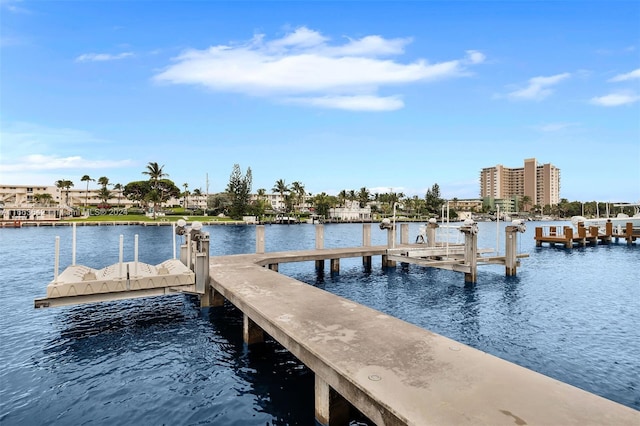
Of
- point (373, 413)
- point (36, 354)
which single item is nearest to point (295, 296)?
point (373, 413)

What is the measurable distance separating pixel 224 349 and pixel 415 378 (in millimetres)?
8162

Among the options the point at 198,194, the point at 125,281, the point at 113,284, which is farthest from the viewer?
the point at 198,194

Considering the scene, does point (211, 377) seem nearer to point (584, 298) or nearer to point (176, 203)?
point (584, 298)

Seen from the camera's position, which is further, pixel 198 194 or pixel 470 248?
pixel 198 194

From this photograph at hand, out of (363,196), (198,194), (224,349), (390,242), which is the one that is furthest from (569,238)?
(198,194)

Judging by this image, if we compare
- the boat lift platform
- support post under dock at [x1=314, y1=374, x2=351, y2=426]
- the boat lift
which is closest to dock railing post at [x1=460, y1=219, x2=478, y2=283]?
the boat lift

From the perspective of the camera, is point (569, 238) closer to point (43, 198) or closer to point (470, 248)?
point (470, 248)

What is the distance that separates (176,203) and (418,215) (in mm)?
127855

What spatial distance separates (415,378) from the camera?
20.7 feet

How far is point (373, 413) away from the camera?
18.8 ft

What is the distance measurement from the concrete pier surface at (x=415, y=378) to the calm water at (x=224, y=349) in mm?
1758

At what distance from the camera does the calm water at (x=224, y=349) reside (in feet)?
28.6

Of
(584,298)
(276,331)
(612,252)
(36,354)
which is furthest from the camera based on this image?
(612,252)

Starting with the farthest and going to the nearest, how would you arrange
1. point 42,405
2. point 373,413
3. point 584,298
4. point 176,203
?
point 176,203
point 584,298
point 42,405
point 373,413
